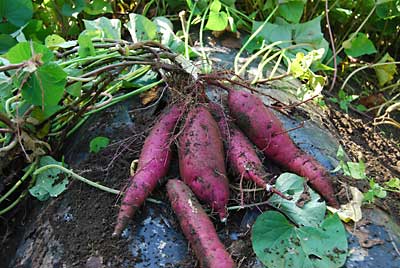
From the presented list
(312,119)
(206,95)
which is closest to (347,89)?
(312,119)

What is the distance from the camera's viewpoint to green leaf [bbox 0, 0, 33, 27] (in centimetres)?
143

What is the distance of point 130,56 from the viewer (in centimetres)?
129

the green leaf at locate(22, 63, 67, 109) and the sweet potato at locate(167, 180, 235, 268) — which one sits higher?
the green leaf at locate(22, 63, 67, 109)

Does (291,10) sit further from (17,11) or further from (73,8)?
(17,11)

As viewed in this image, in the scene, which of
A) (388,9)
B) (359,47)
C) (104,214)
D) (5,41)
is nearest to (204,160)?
(104,214)

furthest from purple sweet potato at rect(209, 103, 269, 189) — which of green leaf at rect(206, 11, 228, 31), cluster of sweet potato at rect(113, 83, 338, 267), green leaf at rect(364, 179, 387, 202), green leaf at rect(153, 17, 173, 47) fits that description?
green leaf at rect(206, 11, 228, 31)

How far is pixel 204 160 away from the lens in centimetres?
114

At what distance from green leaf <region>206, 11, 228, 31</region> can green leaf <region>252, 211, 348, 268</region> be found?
796 mm

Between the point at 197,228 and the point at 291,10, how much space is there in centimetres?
100

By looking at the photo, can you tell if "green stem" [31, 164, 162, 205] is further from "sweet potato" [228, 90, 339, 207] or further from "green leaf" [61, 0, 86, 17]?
"green leaf" [61, 0, 86, 17]

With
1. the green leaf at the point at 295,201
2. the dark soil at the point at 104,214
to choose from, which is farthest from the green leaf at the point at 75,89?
the green leaf at the point at 295,201

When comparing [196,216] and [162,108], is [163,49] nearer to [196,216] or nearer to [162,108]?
[162,108]

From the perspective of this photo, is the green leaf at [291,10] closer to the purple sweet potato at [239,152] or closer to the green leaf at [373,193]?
the purple sweet potato at [239,152]

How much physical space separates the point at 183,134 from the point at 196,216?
211mm
